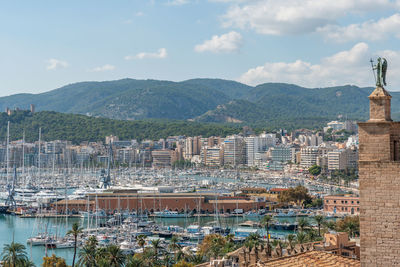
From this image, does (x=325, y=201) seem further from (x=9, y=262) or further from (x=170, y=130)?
(x=170, y=130)

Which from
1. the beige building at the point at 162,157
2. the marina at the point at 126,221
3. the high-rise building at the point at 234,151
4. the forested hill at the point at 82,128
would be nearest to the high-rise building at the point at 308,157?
the high-rise building at the point at 234,151

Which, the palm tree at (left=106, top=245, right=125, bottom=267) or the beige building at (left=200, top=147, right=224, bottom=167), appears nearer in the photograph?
the palm tree at (left=106, top=245, right=125, bottom=267)

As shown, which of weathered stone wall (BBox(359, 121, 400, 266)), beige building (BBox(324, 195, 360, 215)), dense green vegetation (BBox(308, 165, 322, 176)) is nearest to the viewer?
weathered stone wall (BBox(359, 121, 400, 266))

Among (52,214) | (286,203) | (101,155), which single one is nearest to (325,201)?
(286,203)

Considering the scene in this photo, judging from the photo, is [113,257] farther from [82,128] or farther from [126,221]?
[82,128]

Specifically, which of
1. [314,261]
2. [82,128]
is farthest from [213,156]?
[314,261]

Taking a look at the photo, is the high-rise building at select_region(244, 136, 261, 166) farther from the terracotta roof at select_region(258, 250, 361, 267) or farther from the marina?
the terracotta roof at select_region(258, 250, 361, 267)

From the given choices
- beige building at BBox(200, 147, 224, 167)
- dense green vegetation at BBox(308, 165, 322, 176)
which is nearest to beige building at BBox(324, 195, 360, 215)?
dense green vegetation at BBox(308, 165, 322, 176)
